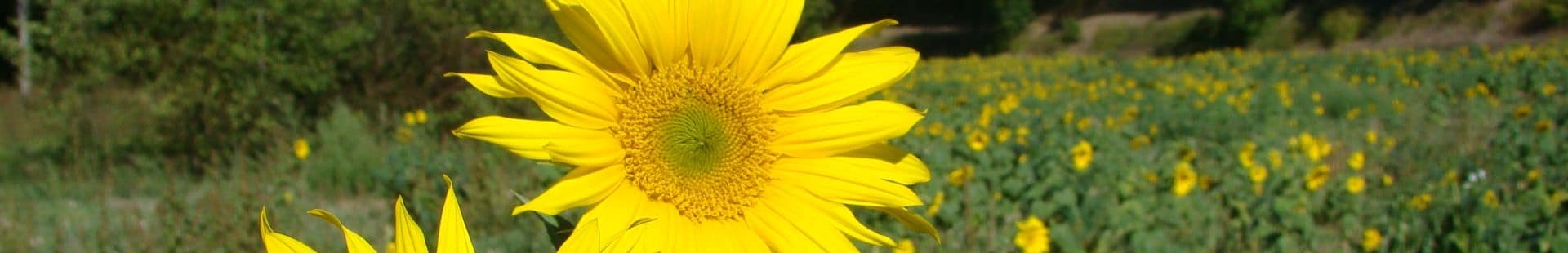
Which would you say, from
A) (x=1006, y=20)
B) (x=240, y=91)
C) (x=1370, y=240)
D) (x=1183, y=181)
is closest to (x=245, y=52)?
(x=240, y=91)

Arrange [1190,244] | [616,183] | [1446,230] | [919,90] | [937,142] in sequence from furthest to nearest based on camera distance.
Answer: [919,90] → [937,142] → [1446,230] → [1190,244] → [616,183]

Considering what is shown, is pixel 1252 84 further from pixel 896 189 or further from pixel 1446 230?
pixel 896 189

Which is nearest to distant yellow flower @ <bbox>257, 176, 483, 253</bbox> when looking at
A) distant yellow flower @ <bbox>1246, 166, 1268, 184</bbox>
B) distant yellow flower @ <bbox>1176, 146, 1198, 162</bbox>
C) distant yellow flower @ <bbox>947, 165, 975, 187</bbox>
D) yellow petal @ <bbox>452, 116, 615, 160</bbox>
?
yellow petal @ <bbox>452, 116, 615, 160</bbox>

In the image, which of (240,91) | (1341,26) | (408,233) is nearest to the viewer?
(408,233)

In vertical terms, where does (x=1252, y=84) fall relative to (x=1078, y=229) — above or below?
below

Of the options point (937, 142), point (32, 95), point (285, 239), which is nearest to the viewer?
point (285, 239)

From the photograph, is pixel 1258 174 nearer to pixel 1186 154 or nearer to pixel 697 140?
pixel 1186 154

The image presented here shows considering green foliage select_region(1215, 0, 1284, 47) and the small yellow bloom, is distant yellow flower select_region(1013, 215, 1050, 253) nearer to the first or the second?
the small yellow bloom

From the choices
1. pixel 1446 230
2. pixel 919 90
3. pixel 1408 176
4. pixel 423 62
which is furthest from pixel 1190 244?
pixel 919 90
